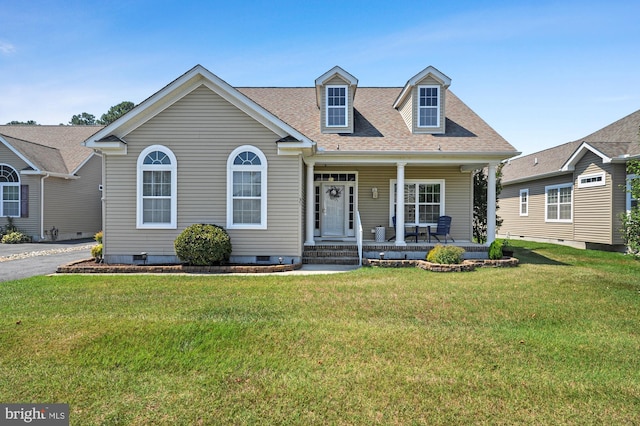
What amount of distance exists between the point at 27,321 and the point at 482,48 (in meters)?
12.4

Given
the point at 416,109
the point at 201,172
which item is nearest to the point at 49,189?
the point at 201,172

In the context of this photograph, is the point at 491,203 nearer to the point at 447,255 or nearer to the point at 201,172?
the point at 447,255

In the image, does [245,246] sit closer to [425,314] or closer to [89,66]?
[425,314]

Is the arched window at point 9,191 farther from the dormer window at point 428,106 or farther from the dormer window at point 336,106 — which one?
the dormer window at point 428,106

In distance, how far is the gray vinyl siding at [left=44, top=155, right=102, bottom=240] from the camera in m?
19.2

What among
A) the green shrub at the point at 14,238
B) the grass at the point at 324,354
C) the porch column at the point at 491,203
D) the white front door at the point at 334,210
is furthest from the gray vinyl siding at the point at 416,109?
the green shrub at the point at 14,238

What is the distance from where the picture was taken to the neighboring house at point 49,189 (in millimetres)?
18328

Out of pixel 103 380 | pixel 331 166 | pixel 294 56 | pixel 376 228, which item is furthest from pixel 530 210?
pixel 103 380

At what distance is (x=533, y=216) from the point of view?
65.4ft

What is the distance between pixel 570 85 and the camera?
11695 mm

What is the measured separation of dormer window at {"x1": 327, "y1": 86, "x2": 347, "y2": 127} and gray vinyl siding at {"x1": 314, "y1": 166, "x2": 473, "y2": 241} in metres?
1.96

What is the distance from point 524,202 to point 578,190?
4.73 m

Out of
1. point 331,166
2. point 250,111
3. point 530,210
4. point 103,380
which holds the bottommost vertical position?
point 103,380

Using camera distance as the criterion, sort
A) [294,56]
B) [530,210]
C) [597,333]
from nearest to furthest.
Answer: [597,333], [294,56], [530,210]
